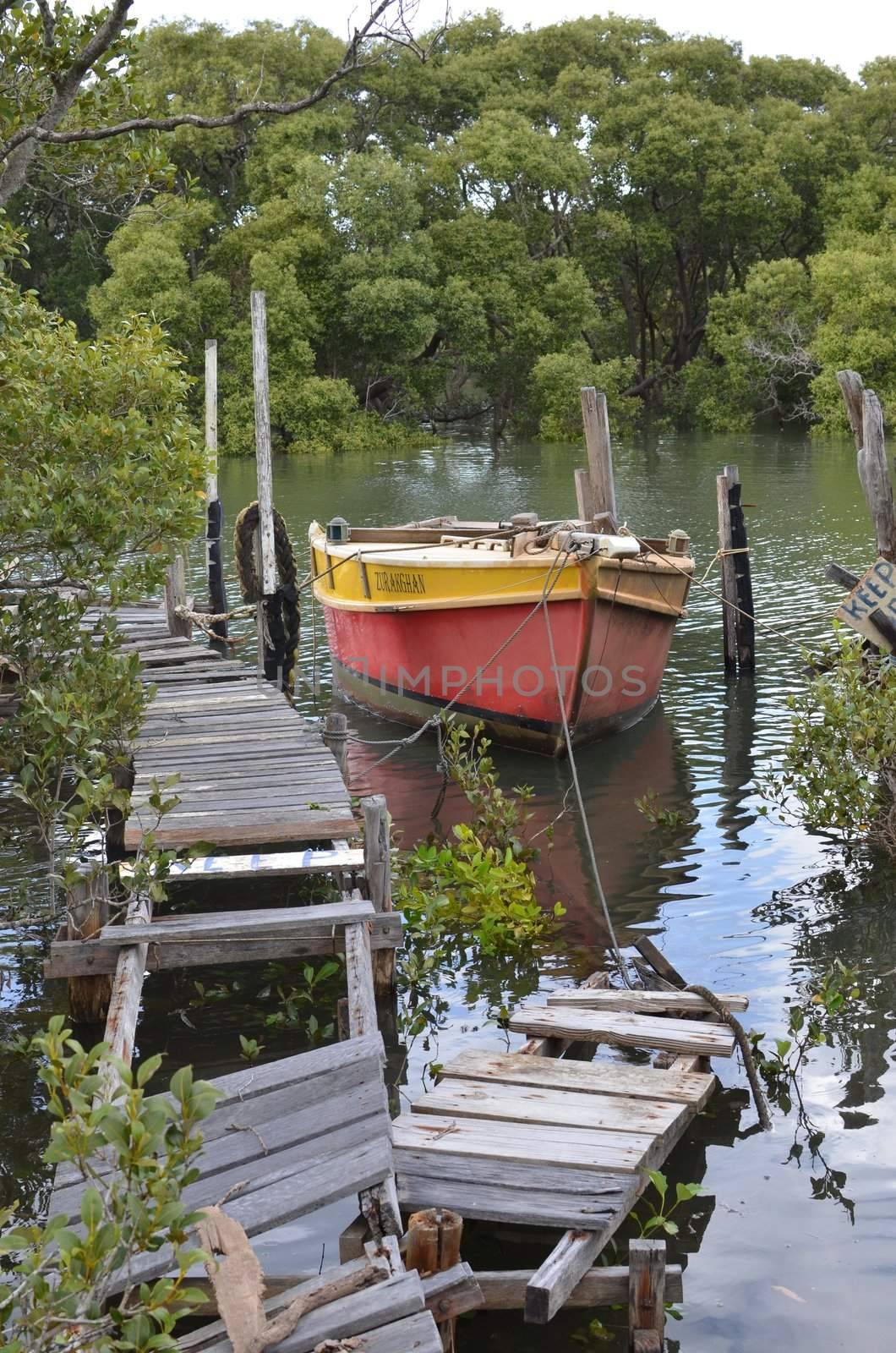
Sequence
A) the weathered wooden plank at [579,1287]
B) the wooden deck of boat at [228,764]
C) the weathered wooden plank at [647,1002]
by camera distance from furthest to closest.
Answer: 1. the wooden deck of boat at [228,764]
2. the weathered wooden plank at [647,1002]
3. the weathered wooden plank at [579,1287]

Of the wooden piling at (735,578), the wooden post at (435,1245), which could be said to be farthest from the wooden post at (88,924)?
the wooden piling at (735,578)

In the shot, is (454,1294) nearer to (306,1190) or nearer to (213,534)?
(306,1190)

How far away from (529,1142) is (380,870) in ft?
7.56

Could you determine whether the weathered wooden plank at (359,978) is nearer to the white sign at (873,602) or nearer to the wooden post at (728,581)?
the white sign at (873,602)

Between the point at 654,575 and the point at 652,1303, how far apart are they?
932 cm

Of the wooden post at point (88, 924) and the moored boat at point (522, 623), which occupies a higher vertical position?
the moored boat at point (522, 623)

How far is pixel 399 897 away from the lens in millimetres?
8570

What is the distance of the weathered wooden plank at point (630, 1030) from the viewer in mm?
6191

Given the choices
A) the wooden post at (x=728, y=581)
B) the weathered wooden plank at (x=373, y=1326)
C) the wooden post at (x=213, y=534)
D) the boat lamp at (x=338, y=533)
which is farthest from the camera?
the wooden post at (x=213, y=534)

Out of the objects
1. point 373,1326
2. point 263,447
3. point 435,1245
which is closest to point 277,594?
point 263,447

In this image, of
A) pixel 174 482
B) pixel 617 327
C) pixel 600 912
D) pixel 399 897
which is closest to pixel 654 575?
pixel 600 912

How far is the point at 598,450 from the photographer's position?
1362cm

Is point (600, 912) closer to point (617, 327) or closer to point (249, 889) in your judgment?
point (249, 889)

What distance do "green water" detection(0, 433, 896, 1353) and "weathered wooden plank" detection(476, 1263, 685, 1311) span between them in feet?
0.88
